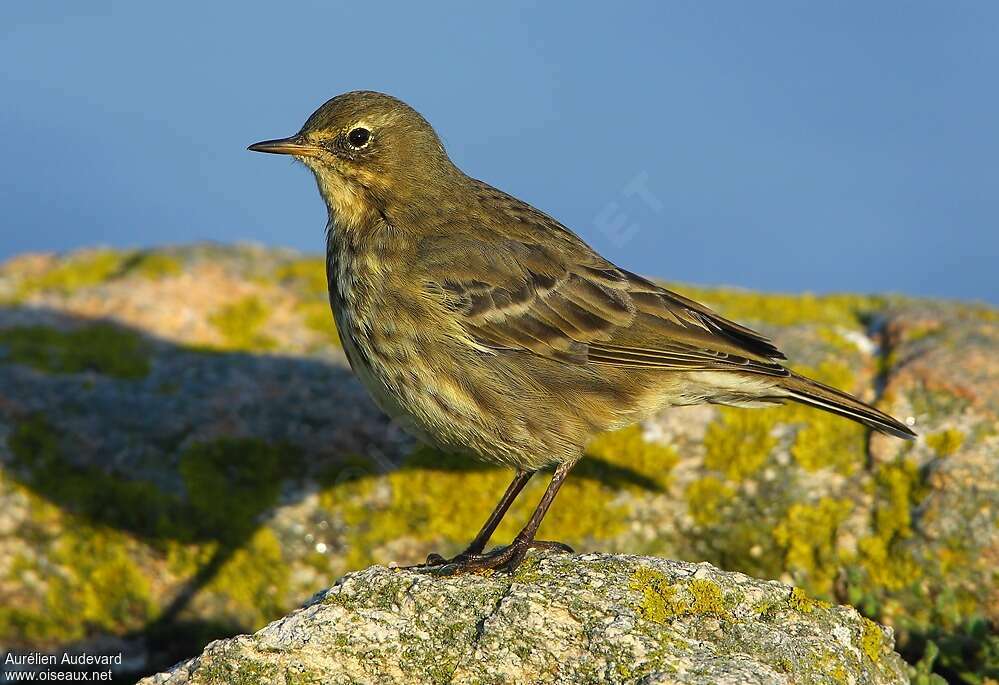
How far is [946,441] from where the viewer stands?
23.7ft

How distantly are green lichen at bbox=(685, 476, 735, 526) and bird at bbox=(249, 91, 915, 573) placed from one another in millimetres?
971

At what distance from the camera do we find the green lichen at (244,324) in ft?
30.1

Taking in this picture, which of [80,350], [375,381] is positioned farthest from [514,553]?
[80,350]

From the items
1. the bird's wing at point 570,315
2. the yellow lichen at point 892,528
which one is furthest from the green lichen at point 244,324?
the yellow lichen at point 892,528

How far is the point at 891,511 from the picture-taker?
7078mm

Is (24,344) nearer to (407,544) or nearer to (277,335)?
(277,335)

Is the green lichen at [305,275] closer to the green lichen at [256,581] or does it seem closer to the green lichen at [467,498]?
the green lichen at [467,498]

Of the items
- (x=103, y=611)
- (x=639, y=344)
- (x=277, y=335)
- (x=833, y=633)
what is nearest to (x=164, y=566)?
(x=103, y=611)

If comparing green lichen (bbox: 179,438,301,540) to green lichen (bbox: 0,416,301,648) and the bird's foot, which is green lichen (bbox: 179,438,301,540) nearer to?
green lichen (bbox: 0,416,301,648)

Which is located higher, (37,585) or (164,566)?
(164,566)

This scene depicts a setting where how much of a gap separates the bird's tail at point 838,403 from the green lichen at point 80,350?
4.86 meters

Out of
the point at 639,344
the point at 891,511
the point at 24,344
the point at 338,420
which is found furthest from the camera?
the point at 24,344

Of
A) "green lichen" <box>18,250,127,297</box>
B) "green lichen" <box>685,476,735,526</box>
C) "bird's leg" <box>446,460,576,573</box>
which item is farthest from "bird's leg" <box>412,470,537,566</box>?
"green lichen" <box>18,250,127,297</box>

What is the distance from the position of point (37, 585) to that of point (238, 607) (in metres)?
1.32
